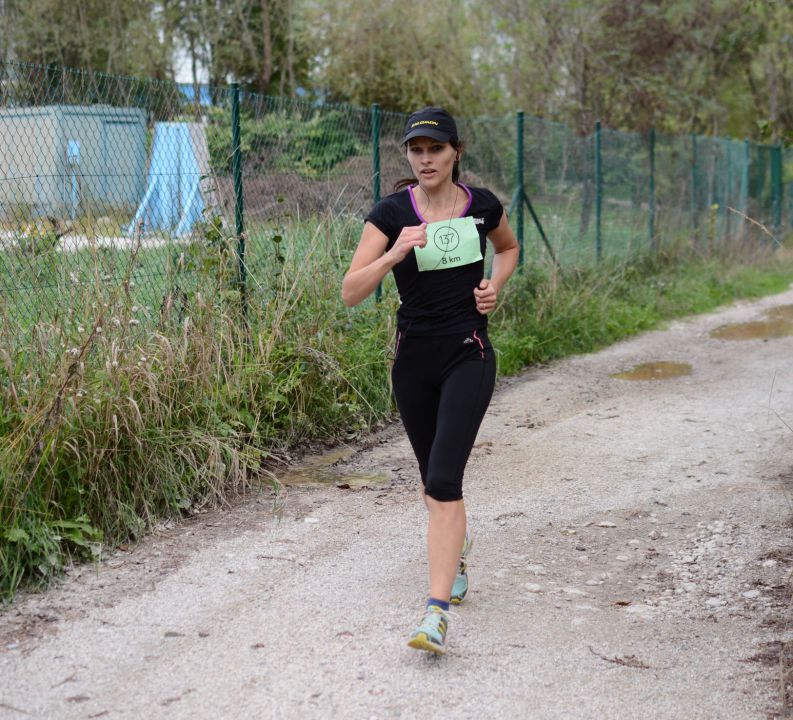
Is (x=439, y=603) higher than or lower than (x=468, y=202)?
lower

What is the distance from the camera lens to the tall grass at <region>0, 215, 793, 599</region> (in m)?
4.87

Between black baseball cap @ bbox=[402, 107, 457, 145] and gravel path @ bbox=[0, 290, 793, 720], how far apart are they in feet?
6.19

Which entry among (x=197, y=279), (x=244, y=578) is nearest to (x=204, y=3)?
(x=197, y=279)

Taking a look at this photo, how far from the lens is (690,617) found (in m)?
4.36

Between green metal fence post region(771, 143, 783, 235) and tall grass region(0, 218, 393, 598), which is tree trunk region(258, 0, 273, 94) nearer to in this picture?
green metal fence post region(771, 143, 783, 235)

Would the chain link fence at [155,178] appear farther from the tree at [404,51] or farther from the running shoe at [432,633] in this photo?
the tree at [404,51]

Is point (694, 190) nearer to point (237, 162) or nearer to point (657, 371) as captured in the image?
point (657, 371)

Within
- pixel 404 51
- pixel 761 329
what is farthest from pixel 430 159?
pixel 404 51

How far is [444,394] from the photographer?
4109mm

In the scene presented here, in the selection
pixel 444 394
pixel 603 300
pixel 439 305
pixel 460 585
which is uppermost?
pixel 439 305

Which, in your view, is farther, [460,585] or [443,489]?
→ [460,585]

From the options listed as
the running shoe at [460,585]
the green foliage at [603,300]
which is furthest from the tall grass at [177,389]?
the green foliage at [603,300]

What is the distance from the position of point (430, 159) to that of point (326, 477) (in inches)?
110

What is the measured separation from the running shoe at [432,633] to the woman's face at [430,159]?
1.60 metres
